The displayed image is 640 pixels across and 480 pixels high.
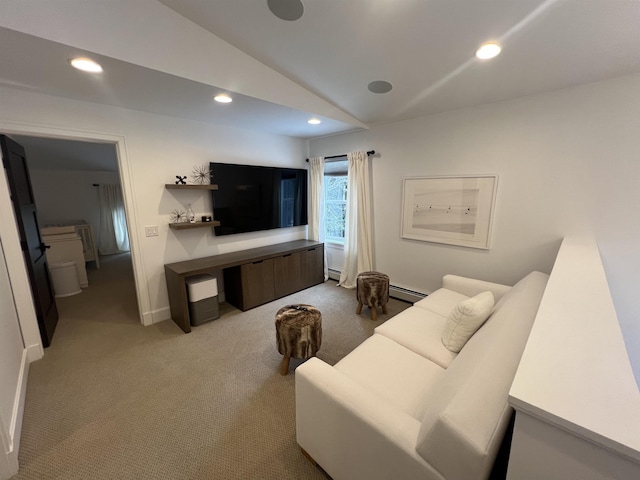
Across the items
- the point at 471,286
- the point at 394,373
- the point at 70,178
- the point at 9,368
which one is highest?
the point at 70,178

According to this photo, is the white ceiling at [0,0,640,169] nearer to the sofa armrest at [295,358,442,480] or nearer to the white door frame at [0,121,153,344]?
the white door frame at [0,121,153,344]

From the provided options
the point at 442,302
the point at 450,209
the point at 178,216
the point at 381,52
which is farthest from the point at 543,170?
the point at 178,216

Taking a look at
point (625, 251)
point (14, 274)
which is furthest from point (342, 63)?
Answer: point (14, 274)

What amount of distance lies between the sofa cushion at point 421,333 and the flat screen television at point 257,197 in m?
2.44

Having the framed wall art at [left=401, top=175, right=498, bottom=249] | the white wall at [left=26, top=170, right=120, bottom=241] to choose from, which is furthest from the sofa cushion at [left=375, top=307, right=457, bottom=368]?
the white wall at [left=26, top=170, right=120, bottom=241]

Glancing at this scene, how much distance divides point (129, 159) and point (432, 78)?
10.3 feet

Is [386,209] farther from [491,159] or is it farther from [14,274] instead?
[14,274]

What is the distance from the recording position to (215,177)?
3.26m

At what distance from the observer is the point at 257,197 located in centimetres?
371

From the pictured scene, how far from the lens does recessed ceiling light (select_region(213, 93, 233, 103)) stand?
7.54 feet

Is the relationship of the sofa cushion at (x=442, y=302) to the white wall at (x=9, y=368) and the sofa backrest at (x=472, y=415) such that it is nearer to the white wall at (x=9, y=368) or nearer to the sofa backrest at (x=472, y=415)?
the sofa backrest at (x=472, y=415)

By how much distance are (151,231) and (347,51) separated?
273 cm

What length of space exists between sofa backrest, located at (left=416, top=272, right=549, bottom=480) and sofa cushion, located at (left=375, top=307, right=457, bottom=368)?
24.0 inches

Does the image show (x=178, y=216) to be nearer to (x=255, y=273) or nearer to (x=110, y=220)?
(x=255, y=273)
